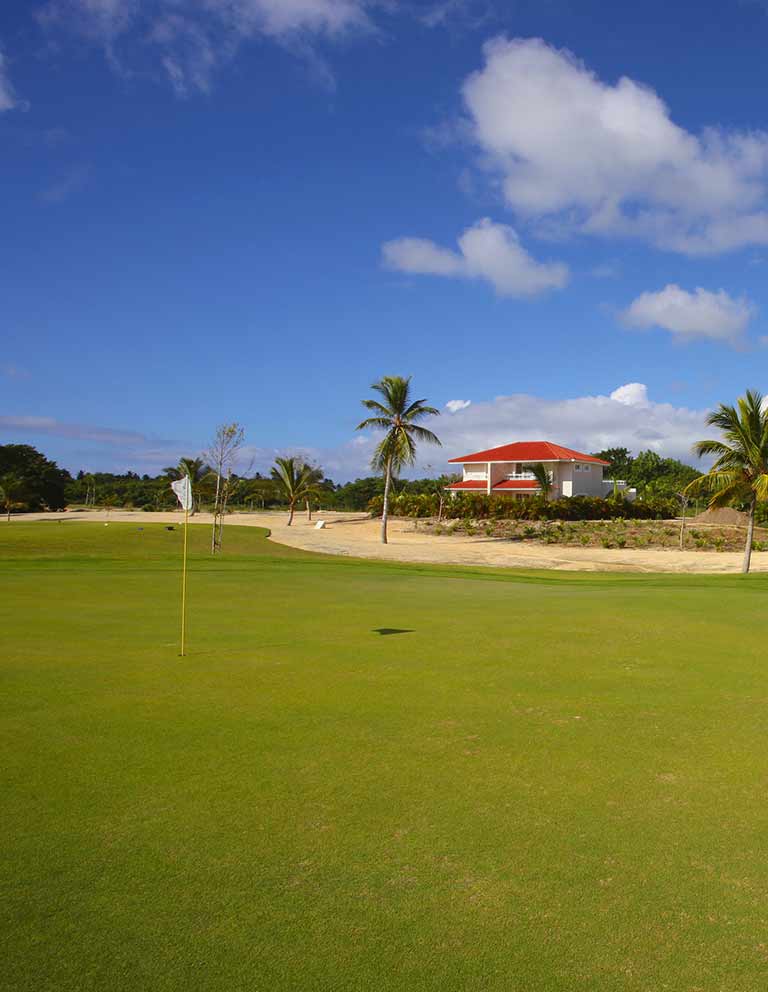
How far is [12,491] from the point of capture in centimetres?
6388

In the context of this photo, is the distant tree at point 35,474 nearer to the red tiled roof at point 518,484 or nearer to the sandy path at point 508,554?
the sandy path at point 508,554

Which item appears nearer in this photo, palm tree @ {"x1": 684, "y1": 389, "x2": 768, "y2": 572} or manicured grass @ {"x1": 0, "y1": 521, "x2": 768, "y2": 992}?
manicured grass @ {"x1": 0, "y1": 521, "x2": 768, "y2": 992}

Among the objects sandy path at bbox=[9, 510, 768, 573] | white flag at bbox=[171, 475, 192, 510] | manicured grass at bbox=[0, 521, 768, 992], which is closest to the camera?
manicured grass at bbox=[0, 521, 768, 992]

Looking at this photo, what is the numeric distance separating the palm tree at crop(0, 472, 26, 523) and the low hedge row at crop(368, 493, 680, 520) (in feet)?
106

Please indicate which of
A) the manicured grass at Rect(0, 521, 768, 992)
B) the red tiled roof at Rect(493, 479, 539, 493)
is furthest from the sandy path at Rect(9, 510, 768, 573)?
the manicured grass at Rect(0, 521, 768, 992)

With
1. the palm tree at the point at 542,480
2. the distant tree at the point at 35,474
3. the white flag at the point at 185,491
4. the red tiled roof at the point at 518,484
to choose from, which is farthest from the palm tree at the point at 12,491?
the white flag at the point at 185,491

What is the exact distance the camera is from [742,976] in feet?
10.5

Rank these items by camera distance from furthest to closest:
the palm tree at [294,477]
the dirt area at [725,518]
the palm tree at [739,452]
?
the palm tree at [294,477], the dirt area at [725,518], the palm tree at [739,452]

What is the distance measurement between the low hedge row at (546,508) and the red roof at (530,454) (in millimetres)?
11613

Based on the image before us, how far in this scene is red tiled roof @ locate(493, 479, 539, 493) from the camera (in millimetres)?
70938

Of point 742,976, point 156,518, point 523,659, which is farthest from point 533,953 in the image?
point 156,518

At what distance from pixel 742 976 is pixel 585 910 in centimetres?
67

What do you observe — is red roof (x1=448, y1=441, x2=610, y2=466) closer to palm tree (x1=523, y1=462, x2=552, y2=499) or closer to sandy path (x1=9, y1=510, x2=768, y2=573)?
palm tree (x1=523, y1=462, x2=552, y2=499)

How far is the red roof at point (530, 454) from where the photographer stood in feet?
233
